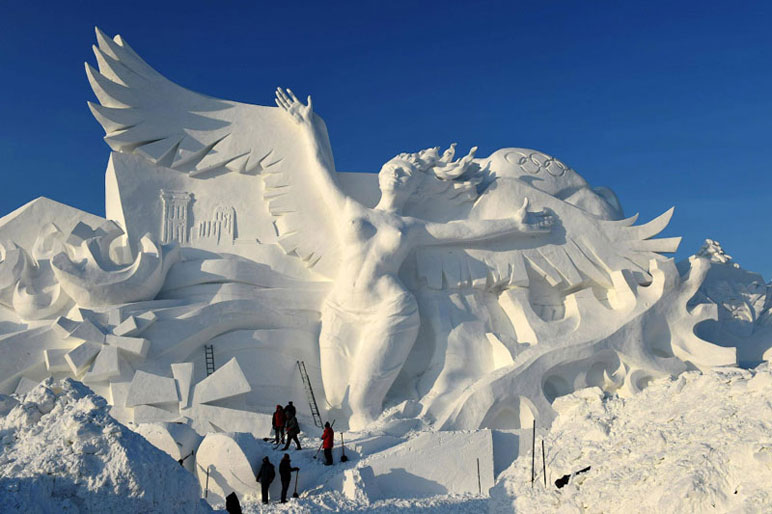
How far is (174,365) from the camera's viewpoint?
10.0 m

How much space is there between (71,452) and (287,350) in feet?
18.1

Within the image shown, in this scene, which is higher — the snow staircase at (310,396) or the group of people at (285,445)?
the snow staircase at (310,396)

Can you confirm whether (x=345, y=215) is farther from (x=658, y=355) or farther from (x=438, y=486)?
(x=658, y=355)

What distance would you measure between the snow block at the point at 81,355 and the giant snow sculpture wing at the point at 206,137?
9.56 feet

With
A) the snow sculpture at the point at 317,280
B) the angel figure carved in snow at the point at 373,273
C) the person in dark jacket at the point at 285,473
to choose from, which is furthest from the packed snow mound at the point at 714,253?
the person in dark jacket at the point at 285,473

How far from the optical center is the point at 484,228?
12188mm

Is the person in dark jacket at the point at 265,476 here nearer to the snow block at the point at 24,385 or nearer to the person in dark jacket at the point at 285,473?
the person in dark jacket at the point at 285,473

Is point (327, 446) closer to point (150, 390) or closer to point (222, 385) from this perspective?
point (222, 385)

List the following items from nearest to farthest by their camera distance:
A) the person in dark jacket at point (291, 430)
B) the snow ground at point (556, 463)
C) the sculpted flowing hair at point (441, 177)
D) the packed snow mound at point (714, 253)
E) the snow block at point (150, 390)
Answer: the snow ground at point (556, 463)
the person in dark jacket at point (291, 430)
the snow block at point (150, 390)
the sculpted flowing hair at point (441, 177)
the packed snow mound at point (714, 253)

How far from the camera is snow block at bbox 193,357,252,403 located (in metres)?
9.93

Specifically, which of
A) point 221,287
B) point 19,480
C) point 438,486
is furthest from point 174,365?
point 19,480

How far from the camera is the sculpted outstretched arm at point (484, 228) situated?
11953 millimetres

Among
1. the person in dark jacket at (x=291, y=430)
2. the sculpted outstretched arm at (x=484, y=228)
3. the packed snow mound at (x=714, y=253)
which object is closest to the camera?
the person in dark jacket at (x=291, y=430)

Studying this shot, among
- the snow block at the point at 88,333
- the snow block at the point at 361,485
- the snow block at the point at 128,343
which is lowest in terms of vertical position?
the snow block at the point at 361,485
